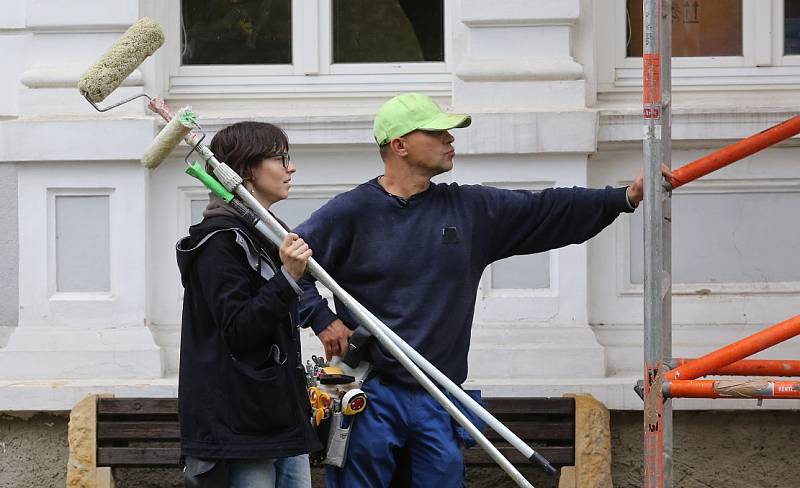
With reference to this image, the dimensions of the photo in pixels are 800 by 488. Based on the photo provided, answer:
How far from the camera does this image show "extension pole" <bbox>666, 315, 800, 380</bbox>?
173 inches

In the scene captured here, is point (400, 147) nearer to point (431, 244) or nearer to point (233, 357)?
point (431, 244)

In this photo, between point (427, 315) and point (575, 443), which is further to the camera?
point (575, 443)

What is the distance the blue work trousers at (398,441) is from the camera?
4832 millimetres

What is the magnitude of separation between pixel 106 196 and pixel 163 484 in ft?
4.38

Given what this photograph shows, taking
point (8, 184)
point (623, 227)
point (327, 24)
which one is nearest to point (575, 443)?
point (623, 227)

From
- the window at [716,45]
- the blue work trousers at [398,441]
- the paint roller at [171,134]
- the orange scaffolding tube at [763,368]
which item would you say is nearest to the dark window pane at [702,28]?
the window at [716,45]

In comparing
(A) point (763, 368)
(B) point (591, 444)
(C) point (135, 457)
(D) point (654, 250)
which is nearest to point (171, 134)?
(D) point (654, 250)

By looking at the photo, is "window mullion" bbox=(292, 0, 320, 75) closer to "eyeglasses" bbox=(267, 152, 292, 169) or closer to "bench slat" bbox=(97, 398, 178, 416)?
"bench slat" bbox=(97, 398, 178, 416)

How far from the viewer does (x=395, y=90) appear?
6988 millimetres

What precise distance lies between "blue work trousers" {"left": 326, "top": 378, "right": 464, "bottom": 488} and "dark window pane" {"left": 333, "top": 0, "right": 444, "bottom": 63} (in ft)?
8.39

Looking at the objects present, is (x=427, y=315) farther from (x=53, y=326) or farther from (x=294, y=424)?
(x=53, y=326)

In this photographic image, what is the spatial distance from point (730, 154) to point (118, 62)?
6.29 feet

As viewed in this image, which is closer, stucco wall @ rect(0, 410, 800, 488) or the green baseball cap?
the green baseball cap

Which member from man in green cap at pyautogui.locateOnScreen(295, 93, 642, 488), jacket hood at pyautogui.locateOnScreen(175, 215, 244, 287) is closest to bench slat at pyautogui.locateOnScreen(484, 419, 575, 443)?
man in green cap at pyautogui.locateOnScreen(295, 93, 642, 488)
